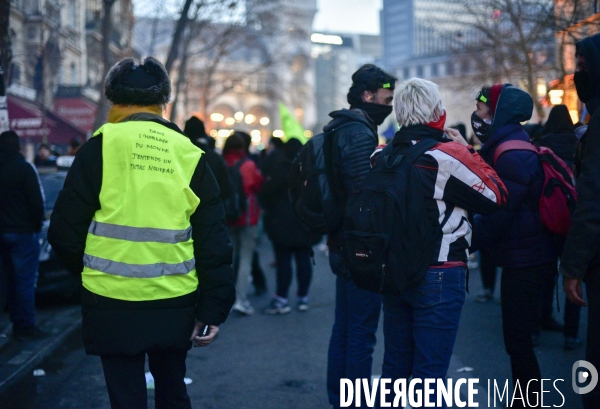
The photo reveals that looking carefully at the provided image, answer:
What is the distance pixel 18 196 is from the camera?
7.20 m

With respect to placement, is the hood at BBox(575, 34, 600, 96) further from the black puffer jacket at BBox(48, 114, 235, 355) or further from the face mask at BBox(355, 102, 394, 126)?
the black puffer jacket at BBox(48, 114, 235, 355)

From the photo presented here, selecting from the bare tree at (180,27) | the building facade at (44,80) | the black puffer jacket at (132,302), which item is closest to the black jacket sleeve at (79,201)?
the black puffer jacket at (132,302)

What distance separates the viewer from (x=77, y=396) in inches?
215

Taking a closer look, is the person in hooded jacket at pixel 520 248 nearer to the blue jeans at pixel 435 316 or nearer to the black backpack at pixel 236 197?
the blue jeans at pixel 435 316

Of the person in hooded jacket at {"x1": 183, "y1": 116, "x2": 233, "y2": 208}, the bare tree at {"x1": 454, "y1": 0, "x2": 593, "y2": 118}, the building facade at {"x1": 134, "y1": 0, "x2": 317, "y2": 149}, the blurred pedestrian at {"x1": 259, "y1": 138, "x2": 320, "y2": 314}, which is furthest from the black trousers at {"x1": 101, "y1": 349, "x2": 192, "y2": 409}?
the building facade at {"x1": 134, "y1": 0, "x2": 317, "y2": 149}

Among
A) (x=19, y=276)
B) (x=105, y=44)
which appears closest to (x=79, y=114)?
(x=105, y=44)

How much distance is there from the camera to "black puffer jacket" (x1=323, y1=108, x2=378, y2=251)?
4.39 m

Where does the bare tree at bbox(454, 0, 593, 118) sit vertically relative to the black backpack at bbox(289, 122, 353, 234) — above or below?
above

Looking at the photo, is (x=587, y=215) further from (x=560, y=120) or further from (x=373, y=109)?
(x=560, y=120)

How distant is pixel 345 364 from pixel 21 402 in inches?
92.0

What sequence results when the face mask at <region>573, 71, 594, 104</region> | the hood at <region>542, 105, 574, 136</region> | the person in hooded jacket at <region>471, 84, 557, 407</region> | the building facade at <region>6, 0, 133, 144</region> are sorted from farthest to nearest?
the building facade at <region>6, 0, 133, 144</region> → the hood at <region>542, 105, 574, 136</region> → the person in hooded jacket at <region>471, 84, 557, 407</region> → the face mask at <region>573, 71, 594, 104</region>

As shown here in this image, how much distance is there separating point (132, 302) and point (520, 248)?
7.24ft

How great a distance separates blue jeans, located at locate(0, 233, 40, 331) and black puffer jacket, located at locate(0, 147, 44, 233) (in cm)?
11

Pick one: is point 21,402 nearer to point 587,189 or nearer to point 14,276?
point 14,276
